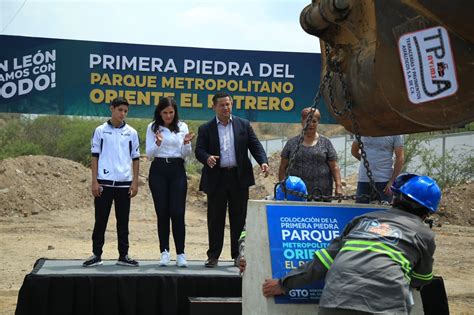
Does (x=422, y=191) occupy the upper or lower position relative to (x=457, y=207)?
upper

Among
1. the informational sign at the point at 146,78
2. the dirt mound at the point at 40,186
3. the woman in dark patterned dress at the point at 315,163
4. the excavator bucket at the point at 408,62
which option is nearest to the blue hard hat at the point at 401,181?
the excavator bucket at the point at 408,62

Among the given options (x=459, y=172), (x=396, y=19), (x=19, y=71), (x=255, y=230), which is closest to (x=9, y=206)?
(x=19, y=71)

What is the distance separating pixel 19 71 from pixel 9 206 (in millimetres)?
4141

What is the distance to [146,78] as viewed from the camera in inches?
615

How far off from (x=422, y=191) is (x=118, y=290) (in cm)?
346

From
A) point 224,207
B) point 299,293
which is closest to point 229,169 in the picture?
point 224,207

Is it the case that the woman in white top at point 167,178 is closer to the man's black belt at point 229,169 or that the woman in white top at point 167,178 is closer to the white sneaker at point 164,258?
the white sneaker at point 164,258

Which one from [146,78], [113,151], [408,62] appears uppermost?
[146,78]

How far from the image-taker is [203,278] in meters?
6.70

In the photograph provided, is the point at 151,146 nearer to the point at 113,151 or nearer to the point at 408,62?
the point at 113,151

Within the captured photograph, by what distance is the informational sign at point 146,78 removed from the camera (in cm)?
1541

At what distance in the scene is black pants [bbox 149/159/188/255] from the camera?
745 cm

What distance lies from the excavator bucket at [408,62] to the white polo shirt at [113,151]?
4.26m

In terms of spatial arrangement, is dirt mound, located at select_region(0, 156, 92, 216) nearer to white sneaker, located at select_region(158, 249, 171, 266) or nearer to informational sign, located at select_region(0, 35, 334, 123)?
informational sign, located at select_region(0, 35, 334, 123)
